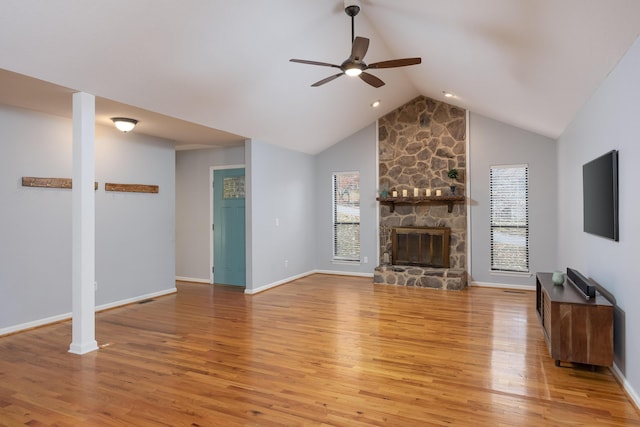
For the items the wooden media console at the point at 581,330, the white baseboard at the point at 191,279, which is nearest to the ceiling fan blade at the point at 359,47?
the wooden media console at the point at 581,330

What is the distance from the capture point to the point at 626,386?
9.18ft

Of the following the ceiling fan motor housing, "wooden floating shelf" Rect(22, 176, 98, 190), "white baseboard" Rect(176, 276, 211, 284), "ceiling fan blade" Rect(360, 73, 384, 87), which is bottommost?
"white baseboard" Rect(176, 276, 211, 284)

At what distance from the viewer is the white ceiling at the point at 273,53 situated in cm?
284

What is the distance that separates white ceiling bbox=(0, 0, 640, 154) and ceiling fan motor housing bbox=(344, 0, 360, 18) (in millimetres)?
89

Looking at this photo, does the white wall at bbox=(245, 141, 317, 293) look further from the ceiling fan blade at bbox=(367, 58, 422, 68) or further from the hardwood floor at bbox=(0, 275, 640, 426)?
the ceiling fan blade at bbox=(367, 58, 422, 68)

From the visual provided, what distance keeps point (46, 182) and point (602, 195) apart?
19.4 feet

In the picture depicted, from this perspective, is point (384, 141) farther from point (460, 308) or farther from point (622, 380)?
point (622, 380)

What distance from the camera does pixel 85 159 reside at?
3670 millimetres

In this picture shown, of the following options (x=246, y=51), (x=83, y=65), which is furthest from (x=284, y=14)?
(x=83, y=65)

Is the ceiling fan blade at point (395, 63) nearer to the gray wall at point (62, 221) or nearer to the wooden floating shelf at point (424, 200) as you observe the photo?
the wooden floating shelf at point (424, 200)

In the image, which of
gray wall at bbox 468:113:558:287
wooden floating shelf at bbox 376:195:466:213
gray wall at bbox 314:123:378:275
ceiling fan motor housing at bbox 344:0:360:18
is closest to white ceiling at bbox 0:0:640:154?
ceiling fan motor housing at bbox 344:0:360:18

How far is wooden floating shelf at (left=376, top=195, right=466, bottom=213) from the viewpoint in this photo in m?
6.68

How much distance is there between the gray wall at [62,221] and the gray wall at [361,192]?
3.12m

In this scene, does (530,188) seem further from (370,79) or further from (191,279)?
(191,279)
